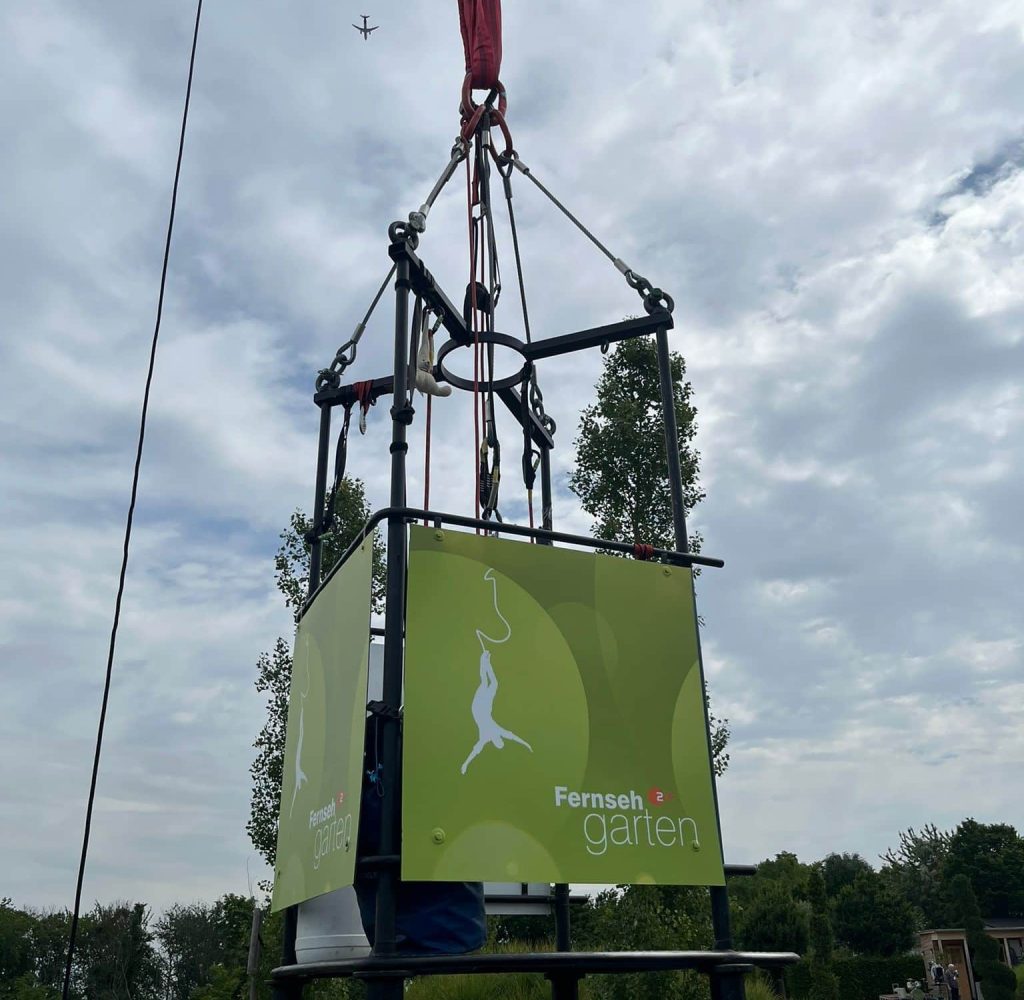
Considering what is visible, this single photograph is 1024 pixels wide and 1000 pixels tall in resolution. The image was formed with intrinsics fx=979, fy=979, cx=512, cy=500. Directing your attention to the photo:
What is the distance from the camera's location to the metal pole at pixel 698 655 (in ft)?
11.3

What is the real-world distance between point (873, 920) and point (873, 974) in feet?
22.7

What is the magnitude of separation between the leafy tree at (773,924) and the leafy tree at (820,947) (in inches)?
189

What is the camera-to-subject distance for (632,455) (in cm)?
1847

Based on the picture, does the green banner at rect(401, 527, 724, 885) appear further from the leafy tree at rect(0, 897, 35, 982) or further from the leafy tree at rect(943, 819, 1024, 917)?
the leafy tree at rect(943, 819, 1024, 917)

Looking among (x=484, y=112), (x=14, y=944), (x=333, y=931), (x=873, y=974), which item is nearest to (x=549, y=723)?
(x=333, y=931)

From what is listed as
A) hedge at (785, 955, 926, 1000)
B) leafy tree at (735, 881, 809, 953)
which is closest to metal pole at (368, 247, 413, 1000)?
leafy tree at (735, 881, 809, 953)

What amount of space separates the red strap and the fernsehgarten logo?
3645 mm

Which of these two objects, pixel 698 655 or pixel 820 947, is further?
pixel 820 947

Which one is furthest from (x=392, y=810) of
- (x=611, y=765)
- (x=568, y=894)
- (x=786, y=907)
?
(x=786, y=907)

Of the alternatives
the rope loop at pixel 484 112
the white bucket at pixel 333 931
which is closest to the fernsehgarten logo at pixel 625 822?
the white bucket at pixel 333 931

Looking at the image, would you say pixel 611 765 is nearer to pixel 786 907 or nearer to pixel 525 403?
pixel 525 403

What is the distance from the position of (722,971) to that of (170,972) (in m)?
51.2

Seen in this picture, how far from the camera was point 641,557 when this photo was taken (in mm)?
4082

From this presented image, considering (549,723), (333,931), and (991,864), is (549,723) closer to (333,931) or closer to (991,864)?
(333,931)
